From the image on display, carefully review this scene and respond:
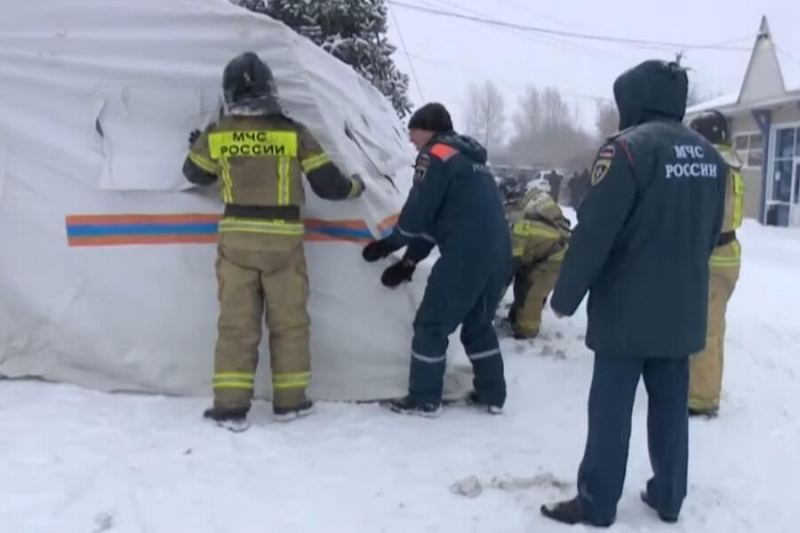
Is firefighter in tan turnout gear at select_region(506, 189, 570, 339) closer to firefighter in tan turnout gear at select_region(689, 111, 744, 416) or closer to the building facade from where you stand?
firefighter in tan turnout gear at select_region(689, 111, 744, 416)

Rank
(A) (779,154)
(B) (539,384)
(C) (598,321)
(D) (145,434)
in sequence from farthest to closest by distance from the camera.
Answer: (A) (779,154) < (B) (539,384) < (D) (145,434) < (C) (598,321)

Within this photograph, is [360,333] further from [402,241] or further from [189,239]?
[189,239]

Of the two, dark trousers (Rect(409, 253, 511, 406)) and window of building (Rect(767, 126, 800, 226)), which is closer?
dark trousers (Rect(409, 253, 511, 406))

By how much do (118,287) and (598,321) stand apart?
284cm

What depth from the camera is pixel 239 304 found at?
430 centimetres

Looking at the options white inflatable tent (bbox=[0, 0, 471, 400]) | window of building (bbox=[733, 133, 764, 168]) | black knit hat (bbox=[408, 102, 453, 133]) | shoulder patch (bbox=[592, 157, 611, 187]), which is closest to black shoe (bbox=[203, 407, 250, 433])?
white inflatable tent (bbox=[0, 0, 471, 400])

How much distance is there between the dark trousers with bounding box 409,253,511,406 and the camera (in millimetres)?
4590

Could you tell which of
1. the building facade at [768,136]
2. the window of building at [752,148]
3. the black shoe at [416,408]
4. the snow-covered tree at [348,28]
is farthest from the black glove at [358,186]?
the window of building at [752,148]

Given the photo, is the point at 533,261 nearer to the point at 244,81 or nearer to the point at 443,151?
the point at 443,151

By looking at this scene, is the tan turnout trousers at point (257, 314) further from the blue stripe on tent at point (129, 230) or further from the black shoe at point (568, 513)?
the black shoe at point (568, 513)

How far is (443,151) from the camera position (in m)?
4.57

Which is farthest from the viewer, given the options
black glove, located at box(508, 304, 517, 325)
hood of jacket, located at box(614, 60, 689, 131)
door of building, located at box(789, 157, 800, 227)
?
door of building, located at box(789, 157, 800, 227)

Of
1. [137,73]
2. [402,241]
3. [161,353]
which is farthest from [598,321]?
[137,73]

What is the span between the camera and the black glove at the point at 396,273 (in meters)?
4.82
